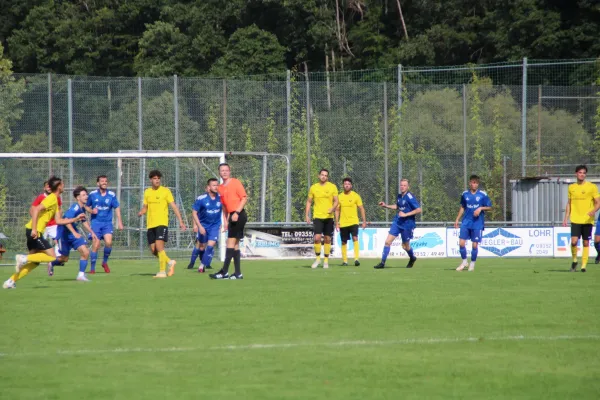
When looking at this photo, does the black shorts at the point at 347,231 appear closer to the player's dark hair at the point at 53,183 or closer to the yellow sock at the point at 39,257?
the player's dark hair at the point at 53,183

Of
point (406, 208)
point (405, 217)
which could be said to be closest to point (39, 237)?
point (405, 217)

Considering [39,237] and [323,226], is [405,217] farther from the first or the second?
[39,237]

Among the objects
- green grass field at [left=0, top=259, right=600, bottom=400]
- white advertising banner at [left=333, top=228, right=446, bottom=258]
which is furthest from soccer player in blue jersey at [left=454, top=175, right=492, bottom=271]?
white advertising banner at [left=333, top=228, right=446, bottom=258]

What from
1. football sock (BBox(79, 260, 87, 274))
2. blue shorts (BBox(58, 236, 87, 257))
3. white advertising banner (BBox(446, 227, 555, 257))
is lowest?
white advertising banner (BBox(446, 227, 555, 257))

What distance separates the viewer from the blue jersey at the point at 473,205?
21.6 m

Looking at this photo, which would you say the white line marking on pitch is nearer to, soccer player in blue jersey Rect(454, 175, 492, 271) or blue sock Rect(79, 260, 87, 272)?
blue sock Rect(79, 260, 87, 272)

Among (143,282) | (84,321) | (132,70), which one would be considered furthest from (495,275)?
(132,70)

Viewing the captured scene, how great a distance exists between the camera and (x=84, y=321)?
11.2 meters

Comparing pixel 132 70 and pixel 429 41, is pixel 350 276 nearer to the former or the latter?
pixel 429 41

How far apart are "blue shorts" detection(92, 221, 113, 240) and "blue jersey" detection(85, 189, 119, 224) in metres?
0.08

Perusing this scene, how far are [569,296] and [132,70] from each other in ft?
163

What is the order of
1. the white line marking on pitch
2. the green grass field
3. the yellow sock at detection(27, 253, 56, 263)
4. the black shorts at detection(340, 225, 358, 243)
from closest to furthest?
the green grass field
the white line marking on pitch
the yellow sock at detection(27, 253, 56, 263)
the black shorts at detection(340, 225, 358, 243)

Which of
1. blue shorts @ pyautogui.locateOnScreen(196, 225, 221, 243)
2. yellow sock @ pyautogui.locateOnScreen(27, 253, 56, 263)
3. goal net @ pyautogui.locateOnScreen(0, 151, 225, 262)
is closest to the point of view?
yellow sock @ pyautogui.locateOnScreen(27, 253, 56, 263)

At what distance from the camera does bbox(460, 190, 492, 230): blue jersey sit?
850 inches
